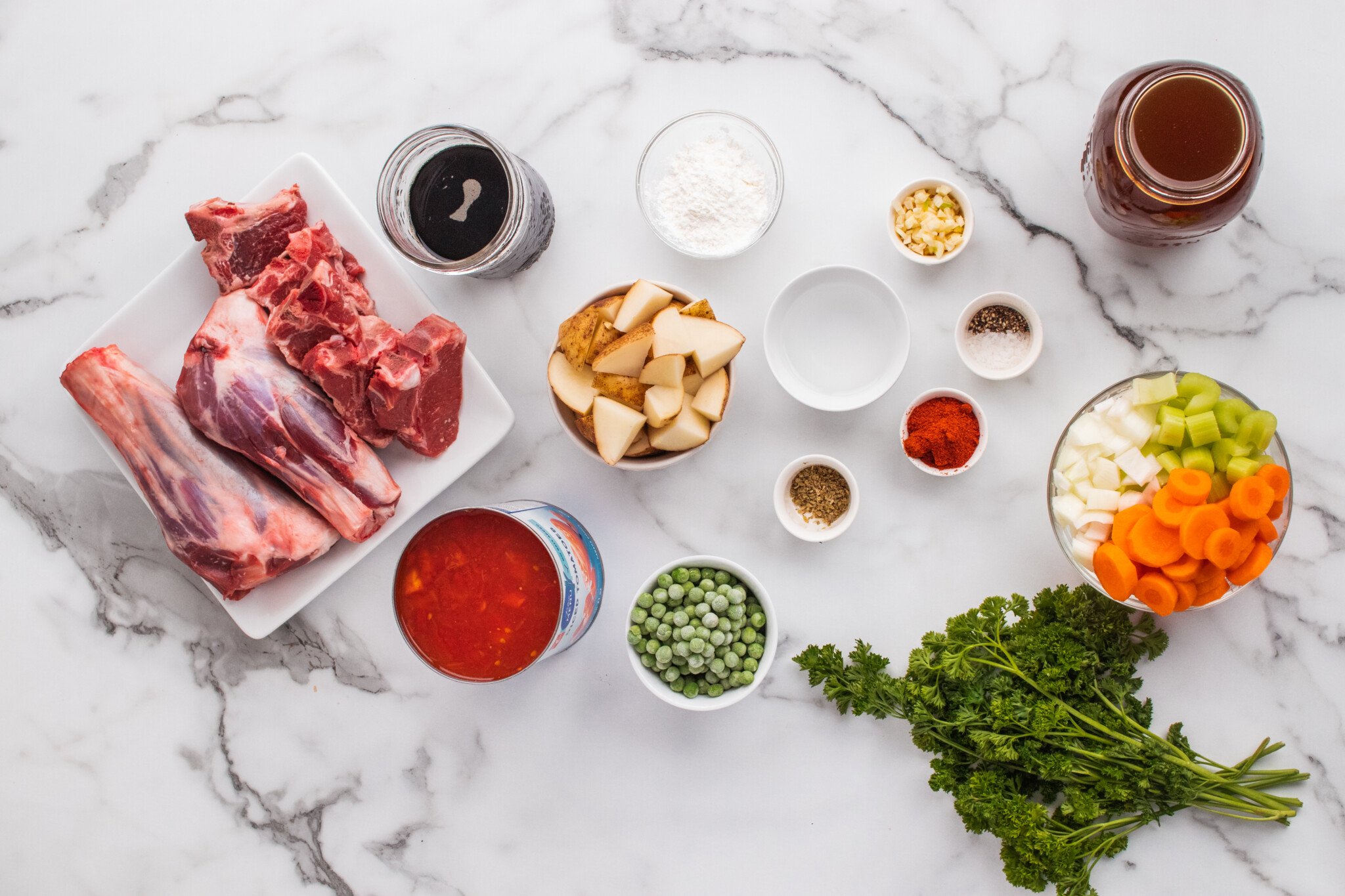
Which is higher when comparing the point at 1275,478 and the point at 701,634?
the point at 1275,478

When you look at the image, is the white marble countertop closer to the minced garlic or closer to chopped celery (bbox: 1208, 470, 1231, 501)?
the minced garlic

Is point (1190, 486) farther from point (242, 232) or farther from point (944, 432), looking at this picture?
point (242, 232)

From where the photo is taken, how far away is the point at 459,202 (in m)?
1.81

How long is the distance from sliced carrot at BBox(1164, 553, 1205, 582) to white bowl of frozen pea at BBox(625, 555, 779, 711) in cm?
79

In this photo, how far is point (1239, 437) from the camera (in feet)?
5.47

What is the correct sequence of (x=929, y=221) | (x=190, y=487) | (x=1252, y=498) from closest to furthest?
(x=1252, y=498) → (x=190, y=487) → (x=929, y=221)

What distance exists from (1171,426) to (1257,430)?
0.16 m

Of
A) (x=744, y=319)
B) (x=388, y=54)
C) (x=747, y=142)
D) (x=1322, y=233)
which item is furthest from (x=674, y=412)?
(x=1322, y=233)

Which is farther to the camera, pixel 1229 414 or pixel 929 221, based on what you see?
pixel 929 221

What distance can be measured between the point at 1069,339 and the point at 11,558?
2.66 metres

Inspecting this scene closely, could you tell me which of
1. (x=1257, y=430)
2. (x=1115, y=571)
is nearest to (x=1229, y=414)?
(x=1257, y=430)

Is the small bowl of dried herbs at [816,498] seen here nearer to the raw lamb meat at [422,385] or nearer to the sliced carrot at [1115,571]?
the sliced carrot at [1115,571]

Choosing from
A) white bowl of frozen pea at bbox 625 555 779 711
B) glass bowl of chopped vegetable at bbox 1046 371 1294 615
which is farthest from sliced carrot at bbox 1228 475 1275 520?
white bowl of frozen pea at bbox 625 555 779 711

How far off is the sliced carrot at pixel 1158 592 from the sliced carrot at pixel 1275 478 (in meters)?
0.26
